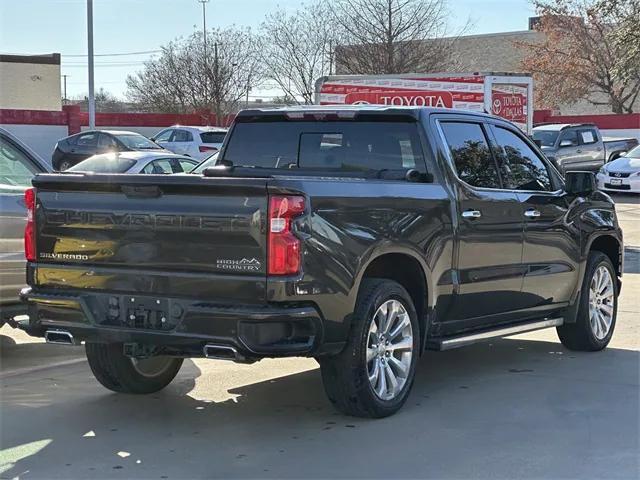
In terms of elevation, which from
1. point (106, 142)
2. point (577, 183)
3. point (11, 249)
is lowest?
point (11, 249)

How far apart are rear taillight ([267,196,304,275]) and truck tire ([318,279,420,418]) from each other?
66 centimetres

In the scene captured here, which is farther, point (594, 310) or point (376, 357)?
point (594, 310)

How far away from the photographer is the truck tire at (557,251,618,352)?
7.65 metres

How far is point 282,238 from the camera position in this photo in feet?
16.2

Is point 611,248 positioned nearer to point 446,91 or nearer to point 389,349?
point 389,349

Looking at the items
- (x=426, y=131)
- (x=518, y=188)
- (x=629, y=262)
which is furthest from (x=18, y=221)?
(x=629, y=262)

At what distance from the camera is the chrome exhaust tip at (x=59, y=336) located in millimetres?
5461

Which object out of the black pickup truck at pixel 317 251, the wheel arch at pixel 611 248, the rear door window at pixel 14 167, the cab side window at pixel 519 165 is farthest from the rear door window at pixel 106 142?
the cab side window at pixel 519 165

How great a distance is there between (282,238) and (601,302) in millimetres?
3985

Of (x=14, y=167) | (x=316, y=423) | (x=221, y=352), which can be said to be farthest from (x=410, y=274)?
(x=14, y=167)

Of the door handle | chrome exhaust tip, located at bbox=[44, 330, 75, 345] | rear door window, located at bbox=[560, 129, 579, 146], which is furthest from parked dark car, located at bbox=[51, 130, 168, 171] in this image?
chrome exhaust tip, located at bbox=[44, 330, 75, 345]

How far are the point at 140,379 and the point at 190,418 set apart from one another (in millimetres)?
692

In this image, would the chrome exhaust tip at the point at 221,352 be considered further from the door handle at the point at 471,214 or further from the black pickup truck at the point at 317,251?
the door handle at the point at 471,214

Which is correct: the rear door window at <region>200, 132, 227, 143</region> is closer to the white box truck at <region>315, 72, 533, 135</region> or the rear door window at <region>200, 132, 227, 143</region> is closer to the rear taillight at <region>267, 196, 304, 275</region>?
the white box truck at <region>315, 72, 533, 135</region>
